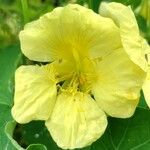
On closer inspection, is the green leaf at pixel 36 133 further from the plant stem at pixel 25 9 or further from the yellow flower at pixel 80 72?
the plant stem at pixel 25 9

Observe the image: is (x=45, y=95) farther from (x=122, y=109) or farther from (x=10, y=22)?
(x=10, y=22)

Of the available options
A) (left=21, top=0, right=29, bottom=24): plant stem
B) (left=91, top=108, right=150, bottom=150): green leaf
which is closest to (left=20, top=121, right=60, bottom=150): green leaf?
(left=91, top=108, right=150, bottom=150): green leaf

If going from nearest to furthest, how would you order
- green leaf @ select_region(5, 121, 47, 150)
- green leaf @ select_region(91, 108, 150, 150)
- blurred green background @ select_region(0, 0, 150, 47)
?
green leaf @ select_region(5, 121, 47, 150), green leaf @ select_region(91, 108, 150, 150), blurred green background @ select_region(0, 0, 150, 47)

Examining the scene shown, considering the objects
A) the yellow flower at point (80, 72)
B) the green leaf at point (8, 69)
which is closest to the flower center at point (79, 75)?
the yellow flower at point (80, 72)

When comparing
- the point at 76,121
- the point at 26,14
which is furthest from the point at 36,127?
the point at 26,14

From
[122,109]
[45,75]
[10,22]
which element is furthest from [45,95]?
[10,22]

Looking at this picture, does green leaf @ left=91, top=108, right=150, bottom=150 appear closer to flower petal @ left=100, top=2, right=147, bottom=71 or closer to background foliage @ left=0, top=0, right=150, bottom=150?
background foliage @ left=0, top=0, right=150, bottom=150
